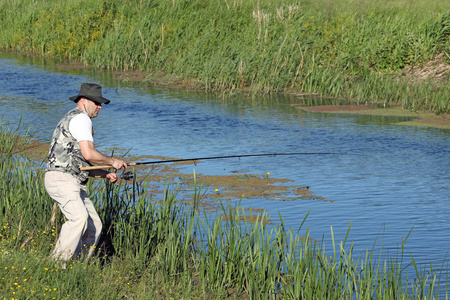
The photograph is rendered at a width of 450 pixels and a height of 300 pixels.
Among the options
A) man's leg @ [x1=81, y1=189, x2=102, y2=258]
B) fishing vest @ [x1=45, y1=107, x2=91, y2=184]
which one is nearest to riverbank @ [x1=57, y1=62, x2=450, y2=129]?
man's leg @ [x1=81, y1=189, x2=102, y2=258]

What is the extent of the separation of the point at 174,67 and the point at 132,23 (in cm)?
269

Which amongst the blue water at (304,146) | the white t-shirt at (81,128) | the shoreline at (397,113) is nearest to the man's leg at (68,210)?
the white t-shirt at (81,128)

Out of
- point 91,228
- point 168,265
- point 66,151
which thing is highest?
point 66,151

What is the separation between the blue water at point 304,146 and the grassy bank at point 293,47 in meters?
1.09

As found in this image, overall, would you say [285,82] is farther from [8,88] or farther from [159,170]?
[159,170]

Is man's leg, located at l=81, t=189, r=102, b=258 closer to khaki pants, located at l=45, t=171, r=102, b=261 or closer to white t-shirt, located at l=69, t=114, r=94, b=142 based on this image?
khaki pants, located at l=45, t=171, r=102, b=261

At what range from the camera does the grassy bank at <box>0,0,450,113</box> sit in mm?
17797

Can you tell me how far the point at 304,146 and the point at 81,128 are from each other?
7.10m

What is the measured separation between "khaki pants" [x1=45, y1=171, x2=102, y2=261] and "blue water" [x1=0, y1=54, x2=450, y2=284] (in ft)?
8.34

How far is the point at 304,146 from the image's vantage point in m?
12.4

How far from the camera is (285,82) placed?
1870 cm

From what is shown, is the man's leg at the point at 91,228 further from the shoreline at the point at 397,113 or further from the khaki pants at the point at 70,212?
the shoreline at the point at 397,113

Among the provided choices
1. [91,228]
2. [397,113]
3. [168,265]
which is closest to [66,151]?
[91,228]

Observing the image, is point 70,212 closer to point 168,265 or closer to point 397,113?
point 168,265
